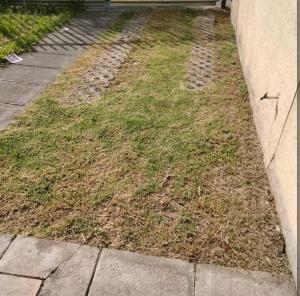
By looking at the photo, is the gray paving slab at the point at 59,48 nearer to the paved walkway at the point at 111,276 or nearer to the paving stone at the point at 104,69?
the paving stone at the point at 104,69

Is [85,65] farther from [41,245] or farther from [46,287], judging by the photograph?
[46,287]

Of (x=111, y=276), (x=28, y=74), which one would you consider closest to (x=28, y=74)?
(x=28, y=74)

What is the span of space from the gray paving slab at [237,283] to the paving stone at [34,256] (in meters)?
1.09

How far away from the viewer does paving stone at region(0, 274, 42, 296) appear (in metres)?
2.50

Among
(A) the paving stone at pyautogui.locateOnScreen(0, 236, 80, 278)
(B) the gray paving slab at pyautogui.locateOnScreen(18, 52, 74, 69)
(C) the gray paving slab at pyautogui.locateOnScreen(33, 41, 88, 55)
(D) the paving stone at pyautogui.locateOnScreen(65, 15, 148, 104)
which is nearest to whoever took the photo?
(A) the paving stone at pyautogui.locateOnScreen(0, 236, 80, 278)

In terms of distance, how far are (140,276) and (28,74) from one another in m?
4.46

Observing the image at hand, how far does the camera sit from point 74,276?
2637mm

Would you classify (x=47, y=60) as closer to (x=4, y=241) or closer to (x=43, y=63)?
(x=43, y=63)

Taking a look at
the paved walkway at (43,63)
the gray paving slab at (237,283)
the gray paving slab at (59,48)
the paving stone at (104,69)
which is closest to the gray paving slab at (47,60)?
the paved walkway at (43,63)

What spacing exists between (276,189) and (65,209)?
6.78 feet

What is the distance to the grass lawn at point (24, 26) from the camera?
275 inches

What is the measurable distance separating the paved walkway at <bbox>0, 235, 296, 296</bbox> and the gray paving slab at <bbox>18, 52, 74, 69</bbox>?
4217mm

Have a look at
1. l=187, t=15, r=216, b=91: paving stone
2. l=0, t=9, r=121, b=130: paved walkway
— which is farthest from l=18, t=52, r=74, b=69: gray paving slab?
l=187, t=15, r=216, b=91: paving stone

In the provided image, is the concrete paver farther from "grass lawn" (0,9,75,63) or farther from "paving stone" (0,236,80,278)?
"paving stone" (0,236,80,278)
